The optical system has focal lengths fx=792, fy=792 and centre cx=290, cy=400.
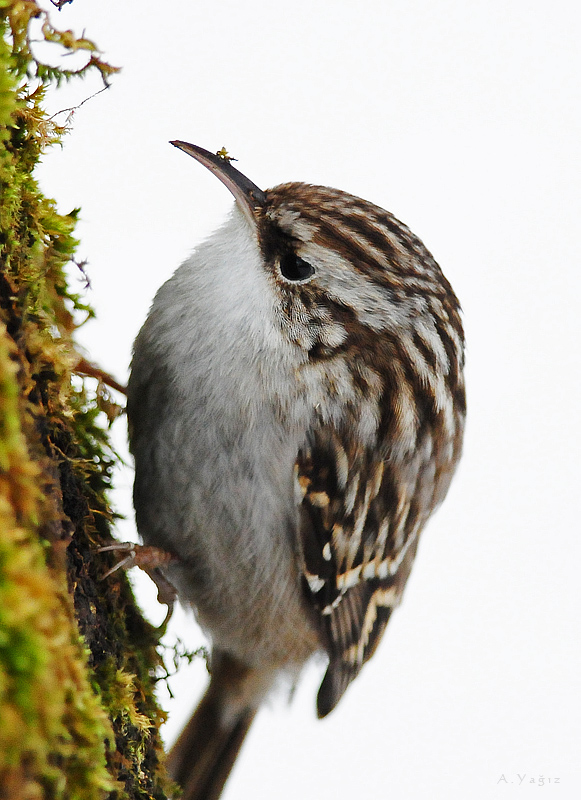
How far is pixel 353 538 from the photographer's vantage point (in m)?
2.11

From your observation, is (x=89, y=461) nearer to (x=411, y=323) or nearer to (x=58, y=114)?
(x=58, y=114)

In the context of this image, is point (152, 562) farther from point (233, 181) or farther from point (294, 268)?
point (233, 181)

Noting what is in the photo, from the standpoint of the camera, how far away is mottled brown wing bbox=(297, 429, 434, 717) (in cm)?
191

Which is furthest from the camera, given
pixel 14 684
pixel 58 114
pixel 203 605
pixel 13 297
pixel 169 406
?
pixel 203 605

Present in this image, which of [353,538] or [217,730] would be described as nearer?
[353,538]

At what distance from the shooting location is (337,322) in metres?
1.84

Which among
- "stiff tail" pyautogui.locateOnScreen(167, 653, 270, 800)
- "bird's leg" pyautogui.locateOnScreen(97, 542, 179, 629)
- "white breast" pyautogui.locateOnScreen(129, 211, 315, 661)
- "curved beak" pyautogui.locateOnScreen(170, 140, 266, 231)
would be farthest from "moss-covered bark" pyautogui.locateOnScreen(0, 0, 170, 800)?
"stiff tail" pyautogui.locateOnScreen(167, 653, 270, 800)

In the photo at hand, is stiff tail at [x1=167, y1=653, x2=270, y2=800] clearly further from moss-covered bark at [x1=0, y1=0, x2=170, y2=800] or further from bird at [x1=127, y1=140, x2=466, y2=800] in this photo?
moss-covered bark at [x1=0, y1=0, x2=170, y2=800]

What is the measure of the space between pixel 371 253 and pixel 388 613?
127 centimetres

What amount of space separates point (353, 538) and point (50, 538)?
113 cm

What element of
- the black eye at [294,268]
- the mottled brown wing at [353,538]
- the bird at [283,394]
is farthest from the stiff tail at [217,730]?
the black eye at [294,268]

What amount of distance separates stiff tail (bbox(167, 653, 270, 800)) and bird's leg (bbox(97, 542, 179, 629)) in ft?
1.61

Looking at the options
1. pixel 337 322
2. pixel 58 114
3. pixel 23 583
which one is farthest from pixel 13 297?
pixel 337 322

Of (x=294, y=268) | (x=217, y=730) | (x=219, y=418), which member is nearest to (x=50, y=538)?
(x=219, y=418)
